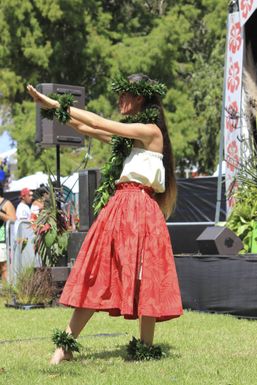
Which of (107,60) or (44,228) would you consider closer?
(44,228)

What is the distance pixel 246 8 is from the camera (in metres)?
10.3

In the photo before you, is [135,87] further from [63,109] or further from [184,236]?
[184,236]

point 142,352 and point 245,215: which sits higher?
point 245,215

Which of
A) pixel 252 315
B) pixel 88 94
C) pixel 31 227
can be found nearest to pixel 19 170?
pixel 88 94

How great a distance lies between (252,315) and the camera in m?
8.25

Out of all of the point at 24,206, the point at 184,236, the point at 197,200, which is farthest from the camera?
the point at 197,200

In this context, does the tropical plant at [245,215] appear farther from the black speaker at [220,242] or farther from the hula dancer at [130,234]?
the hula dancer at [130,234]

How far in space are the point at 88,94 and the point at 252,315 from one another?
2101 centimetres

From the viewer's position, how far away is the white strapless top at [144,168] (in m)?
5.71

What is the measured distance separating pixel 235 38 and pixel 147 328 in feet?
18.8

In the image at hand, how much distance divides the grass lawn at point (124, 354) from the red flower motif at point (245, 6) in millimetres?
3819

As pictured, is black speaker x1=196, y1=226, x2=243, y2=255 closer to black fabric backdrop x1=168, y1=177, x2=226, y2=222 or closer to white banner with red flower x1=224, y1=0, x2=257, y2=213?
white banner with red flower x1=224, y1=0, x2=257, y2=213

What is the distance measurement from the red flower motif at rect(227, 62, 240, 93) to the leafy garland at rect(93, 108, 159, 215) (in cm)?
482

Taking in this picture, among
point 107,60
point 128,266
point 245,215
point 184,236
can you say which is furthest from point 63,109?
point 107,60
